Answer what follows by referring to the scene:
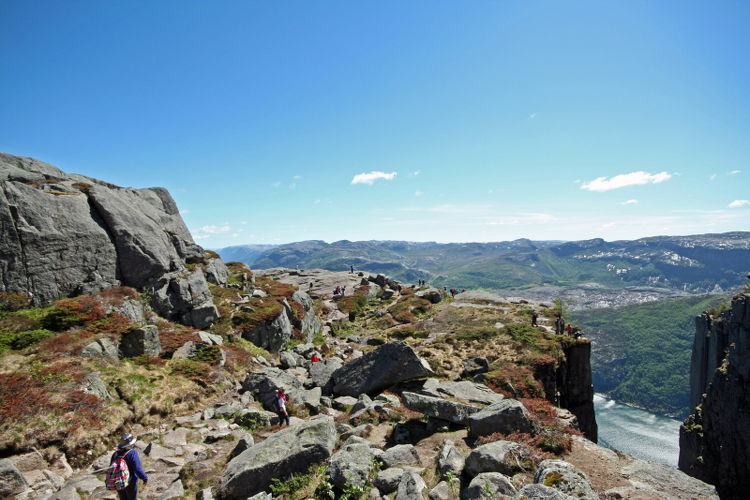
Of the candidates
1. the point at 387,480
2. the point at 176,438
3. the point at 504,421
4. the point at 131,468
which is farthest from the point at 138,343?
the point at 504,421

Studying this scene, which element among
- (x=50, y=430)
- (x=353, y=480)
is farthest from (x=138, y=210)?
(x=353, y=480)

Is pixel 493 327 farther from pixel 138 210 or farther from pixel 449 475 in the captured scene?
pixel 138 210

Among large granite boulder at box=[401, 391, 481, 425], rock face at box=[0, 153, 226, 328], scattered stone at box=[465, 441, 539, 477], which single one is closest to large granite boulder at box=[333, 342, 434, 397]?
large granite boulder at box=[401, 391, 481, 425]

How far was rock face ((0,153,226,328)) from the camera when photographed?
85.8 ft

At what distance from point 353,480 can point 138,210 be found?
135 feet

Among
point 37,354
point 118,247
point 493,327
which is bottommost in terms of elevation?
point 493,327

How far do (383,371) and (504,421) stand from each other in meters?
11.9

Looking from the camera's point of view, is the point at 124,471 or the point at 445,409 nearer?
the point at 124,471

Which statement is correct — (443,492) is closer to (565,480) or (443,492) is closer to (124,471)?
(565,480)

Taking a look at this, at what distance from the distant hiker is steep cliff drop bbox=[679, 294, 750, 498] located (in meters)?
85.3

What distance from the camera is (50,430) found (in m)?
14.7

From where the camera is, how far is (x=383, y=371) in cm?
2481

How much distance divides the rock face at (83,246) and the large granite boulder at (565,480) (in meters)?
32.9

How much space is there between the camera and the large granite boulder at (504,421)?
14.0 m
